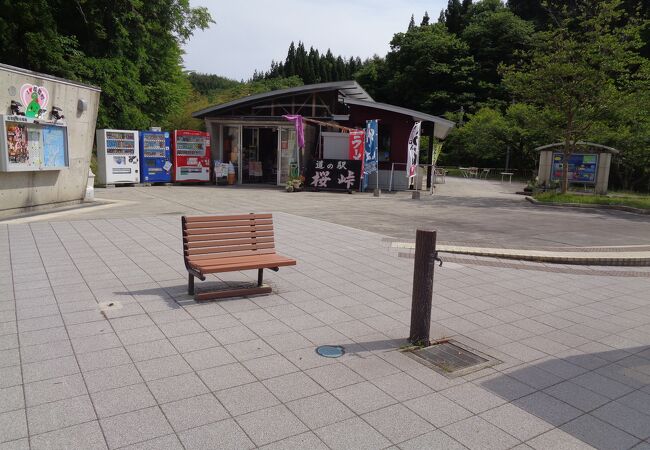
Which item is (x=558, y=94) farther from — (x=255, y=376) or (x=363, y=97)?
(x=255, y=376)

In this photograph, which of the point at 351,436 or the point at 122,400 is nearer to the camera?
the point at 351,436

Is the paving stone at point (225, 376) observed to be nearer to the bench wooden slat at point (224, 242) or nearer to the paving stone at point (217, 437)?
the paving stone at point (217, 437)

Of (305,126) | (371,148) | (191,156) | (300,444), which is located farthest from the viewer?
(191,156)

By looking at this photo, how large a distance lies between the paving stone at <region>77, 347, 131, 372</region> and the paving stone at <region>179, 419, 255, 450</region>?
1.24m

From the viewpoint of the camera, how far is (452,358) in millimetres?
4285

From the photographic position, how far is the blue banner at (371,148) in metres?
19.2

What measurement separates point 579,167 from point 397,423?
21.0m

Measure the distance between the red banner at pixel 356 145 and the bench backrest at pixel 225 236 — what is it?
45.0ft

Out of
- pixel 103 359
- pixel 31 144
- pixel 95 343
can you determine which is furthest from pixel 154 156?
pixel 103 359

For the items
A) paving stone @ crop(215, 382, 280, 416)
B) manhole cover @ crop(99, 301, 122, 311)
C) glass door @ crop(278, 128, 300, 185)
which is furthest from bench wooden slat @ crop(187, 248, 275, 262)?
glass door @ crop(278, 128, 300, 185)

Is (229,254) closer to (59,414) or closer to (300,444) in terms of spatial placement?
(59,414)

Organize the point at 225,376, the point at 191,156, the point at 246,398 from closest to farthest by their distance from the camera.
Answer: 1. the point at 246,398
2. the point at 225,376
3. the point at 191,156

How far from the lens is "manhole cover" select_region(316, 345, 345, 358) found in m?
4.23

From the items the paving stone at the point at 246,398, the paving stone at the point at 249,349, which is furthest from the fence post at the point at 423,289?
the paving stone at the point at 246,398
